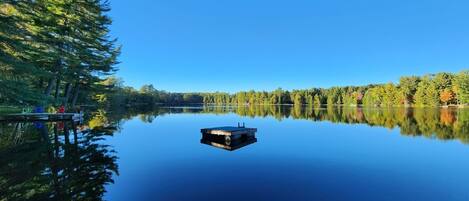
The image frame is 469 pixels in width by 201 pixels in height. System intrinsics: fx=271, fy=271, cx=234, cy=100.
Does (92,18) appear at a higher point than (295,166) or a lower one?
higher

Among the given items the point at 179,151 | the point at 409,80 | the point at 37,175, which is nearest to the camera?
the point at 37,175

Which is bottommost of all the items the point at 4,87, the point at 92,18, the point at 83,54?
the point at 4,87

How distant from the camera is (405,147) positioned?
12594mm

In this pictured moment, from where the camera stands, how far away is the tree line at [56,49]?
10.9 metres

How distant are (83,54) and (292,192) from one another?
18994 mm

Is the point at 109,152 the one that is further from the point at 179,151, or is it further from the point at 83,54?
the point at 83,54

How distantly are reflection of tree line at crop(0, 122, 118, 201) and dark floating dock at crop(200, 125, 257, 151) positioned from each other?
4959 millimetres

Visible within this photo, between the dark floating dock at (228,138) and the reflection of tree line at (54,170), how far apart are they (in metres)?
4.96

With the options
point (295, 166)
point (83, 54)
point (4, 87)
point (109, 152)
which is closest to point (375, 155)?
point (295, 166)

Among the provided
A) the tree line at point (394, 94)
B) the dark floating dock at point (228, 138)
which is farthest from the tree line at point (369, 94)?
the dark floating dock at point (228, 138)

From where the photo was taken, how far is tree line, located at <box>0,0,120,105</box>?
10.9 meters

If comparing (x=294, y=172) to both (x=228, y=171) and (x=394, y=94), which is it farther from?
(x=394, y=94)

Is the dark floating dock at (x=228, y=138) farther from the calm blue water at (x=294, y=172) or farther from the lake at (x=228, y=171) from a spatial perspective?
the calm blue water at (x=294, y=172)

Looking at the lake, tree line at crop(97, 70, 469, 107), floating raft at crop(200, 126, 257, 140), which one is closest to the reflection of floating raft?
the lake
